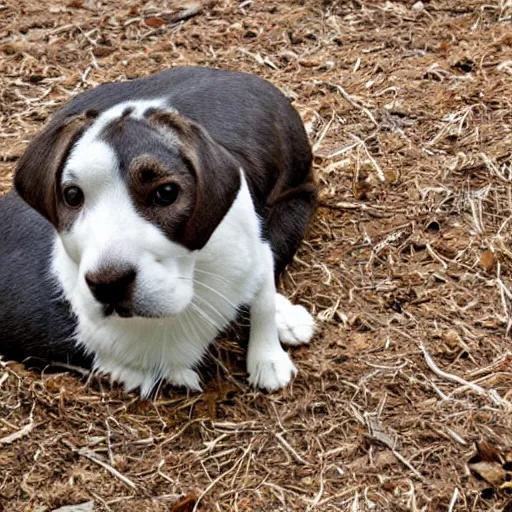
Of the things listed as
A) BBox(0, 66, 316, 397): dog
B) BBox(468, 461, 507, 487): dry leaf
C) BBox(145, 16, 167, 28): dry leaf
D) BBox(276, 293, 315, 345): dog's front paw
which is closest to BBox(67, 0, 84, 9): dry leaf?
BBox(145, 16, 167, 28): dry leaf

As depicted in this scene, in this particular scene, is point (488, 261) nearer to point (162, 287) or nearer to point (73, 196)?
point (162, 287)

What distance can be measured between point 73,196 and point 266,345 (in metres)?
1.20

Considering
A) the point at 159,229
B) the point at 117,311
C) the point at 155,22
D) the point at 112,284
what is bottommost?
the point at 155,22

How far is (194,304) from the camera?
4.30 metres

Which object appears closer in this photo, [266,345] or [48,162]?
[48,162]

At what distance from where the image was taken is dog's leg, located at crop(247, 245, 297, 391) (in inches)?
176

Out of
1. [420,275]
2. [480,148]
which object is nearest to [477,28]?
[480,148]

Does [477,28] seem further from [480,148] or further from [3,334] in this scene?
[3,334]

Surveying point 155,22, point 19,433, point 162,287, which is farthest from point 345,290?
point 155,22

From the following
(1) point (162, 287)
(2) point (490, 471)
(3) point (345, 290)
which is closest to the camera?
(1) point (162, 287)

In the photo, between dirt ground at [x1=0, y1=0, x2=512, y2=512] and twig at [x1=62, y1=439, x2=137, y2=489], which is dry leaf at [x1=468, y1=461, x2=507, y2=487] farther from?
→ twig at [x1=62, y1=439, x2=137, y2=489]

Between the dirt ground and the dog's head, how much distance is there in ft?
2.29

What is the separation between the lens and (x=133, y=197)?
3.67m

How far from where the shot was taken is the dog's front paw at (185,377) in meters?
4.54
